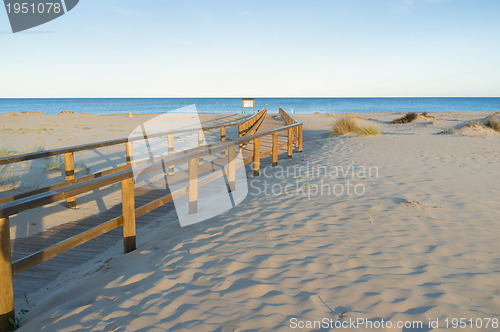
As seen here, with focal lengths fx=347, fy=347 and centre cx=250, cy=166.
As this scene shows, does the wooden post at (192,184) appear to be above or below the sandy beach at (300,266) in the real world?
above

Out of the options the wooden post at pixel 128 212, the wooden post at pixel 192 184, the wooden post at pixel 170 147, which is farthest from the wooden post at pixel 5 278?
the wooden post at pixel 170 147

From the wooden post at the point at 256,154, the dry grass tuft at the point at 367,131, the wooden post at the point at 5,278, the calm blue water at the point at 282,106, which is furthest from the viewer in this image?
the calm blue water at the point at 282,106

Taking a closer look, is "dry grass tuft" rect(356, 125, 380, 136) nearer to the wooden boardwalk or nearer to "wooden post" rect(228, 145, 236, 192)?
"wooden post" rect(228, 145, 236, 192)

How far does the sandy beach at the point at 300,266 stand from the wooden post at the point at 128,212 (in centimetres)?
16

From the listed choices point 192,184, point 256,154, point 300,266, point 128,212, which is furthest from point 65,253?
point 256,154

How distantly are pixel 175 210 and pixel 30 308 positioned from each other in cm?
306

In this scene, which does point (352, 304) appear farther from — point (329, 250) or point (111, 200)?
point (111, 200)

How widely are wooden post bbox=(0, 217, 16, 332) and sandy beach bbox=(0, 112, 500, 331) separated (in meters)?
0.15

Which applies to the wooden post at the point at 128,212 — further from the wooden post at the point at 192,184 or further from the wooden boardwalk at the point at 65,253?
the wooden post at the point at 192,184

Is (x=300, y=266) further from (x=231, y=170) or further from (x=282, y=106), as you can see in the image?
(x=282, y=106)

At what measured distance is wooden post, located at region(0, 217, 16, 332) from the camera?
91.2 inches

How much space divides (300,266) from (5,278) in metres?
2.25

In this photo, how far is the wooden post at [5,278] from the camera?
232cm

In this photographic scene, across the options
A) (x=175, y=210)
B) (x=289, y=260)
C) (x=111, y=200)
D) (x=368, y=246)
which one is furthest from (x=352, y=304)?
(x=111, y=200)
